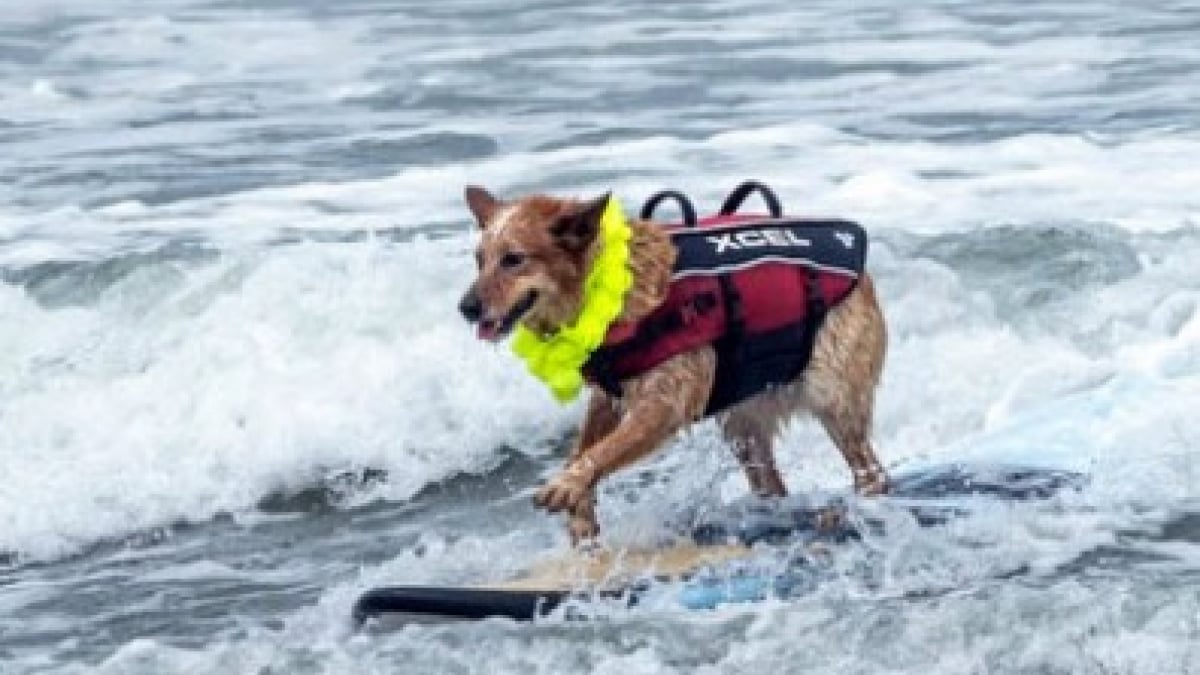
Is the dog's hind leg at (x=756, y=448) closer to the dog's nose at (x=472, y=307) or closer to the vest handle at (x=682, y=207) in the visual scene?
the vest handle at (x=682, y=207)

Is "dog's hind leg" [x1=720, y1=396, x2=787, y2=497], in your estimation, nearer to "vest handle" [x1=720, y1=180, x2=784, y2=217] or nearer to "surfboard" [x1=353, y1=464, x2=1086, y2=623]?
"surfboard" [x1=353, y1=464, x2=1086, y2=623]

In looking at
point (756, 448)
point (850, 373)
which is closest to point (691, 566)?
point (756, 448)

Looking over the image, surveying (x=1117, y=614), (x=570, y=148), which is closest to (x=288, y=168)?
(x=570, y=148)

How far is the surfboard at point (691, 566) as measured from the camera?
22.8ft

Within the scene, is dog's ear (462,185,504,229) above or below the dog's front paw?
above

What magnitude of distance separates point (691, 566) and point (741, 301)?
73cm

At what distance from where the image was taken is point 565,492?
6.70 meters

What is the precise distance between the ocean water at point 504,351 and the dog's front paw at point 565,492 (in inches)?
14.8

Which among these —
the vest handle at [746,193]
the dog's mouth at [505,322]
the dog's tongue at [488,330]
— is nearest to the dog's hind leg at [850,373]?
the vest handle at [746,193]

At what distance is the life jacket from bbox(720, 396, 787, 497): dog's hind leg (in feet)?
0.93

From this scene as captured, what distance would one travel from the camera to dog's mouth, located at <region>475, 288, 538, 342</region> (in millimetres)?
6586

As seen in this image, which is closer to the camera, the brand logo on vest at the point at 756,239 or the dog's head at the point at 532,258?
the dog's head at the point at 532,258

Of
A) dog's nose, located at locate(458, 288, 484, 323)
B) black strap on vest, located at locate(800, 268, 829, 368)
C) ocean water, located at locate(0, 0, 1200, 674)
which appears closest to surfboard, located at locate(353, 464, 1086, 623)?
ocean water, located at locate(0, 0, 1200, 674)

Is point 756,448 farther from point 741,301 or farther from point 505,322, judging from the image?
point 505,322
